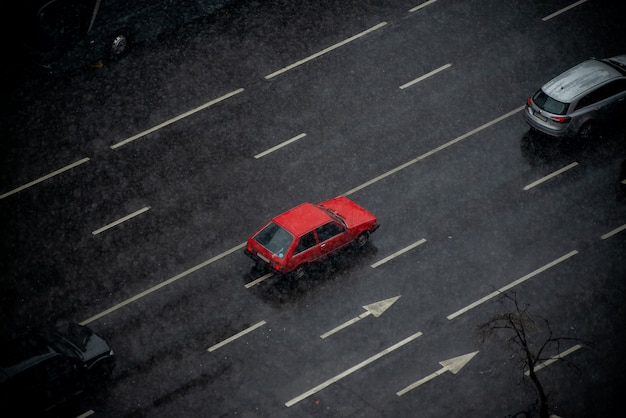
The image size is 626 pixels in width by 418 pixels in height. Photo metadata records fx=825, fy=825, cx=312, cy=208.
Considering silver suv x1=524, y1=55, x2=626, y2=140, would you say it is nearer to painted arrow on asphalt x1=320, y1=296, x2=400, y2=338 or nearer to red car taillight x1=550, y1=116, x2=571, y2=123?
red car taillight x1=550, y1=116, x2=571, y2=123

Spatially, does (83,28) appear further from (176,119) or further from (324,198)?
(324,198)

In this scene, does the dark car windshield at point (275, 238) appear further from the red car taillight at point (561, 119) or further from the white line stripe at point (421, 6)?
the white line stripe at point (421, 6)

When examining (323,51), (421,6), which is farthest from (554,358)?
(421,6)

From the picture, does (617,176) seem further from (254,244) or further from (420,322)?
(254,244)

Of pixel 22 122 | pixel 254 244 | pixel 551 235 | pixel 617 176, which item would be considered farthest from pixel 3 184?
pixel 617 176

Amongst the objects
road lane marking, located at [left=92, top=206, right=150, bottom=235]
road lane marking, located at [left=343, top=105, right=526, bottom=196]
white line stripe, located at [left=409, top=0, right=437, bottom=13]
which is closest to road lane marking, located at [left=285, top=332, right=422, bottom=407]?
road lane marking, located at [left=343, top=105, right=526, bottom=196]
